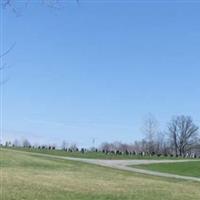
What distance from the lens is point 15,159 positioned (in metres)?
36.9

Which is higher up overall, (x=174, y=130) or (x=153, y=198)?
(x=174, y=130)

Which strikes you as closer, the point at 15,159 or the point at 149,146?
the point at 15,159

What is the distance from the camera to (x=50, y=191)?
1925 cm

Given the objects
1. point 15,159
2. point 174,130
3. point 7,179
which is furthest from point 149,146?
point 7,179

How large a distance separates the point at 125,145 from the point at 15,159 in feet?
279

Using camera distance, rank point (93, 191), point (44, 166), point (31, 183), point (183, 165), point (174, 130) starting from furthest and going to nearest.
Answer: point (174, 130) < point (183, 165) < point (44, 166) < point (31, 183) < point (93, 191)

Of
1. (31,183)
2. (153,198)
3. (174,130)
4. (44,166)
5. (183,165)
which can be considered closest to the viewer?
(153,198)

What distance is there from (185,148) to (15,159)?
280 ft

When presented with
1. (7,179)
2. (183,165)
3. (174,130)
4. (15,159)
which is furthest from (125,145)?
(7,179)

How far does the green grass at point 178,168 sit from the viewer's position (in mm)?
41594

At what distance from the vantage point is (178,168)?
44750mm

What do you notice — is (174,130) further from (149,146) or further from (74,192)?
(74,192)

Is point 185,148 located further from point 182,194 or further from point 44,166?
point 182,194

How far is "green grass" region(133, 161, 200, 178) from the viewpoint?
41.6 meters
